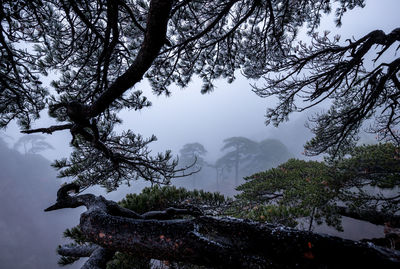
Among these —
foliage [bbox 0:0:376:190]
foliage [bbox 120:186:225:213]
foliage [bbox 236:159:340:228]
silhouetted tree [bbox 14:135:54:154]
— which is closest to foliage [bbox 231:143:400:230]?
foliage [bbox 236:159:340:228]

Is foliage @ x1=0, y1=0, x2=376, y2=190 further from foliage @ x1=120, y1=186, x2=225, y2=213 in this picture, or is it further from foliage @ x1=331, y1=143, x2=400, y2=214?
foliage @ x1=331, y1=143, x2=400, y2=214

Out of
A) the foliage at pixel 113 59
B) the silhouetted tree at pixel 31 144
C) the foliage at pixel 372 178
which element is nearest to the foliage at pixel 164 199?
the foliage at pixel 113 59

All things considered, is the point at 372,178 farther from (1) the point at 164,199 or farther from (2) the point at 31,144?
(2) the point at 31,144

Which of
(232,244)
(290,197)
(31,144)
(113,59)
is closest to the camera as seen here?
(232,244)

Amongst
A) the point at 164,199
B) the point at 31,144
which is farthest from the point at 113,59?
the point at 31,144

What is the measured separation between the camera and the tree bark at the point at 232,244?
0.90 metres

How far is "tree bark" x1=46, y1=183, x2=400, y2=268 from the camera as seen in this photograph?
0.90 m

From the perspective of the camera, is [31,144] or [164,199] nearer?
[164,199]

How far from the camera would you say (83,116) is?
6.68 feet

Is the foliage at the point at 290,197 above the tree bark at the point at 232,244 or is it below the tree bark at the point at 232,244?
above

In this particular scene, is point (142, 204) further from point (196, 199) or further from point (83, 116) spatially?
point (83, 116)

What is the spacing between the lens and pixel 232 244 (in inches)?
42.7

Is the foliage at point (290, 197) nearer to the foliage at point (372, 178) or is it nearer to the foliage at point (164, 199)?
the foliage at point (372, 178)

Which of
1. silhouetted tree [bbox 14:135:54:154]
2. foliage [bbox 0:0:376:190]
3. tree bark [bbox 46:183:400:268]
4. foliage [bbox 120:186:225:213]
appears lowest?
tree bark [bbox 46:183:400:268]
